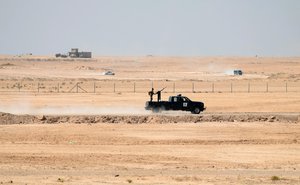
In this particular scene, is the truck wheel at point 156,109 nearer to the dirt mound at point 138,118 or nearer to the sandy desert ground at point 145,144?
the sandy desert ground at point 145,144

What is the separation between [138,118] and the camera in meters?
50.7

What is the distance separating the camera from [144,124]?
49125 mm

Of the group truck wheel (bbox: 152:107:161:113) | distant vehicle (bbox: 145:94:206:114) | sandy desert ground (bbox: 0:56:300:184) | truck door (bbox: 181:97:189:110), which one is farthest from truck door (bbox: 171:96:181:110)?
truck wheel (bbox: 152:107:161:113)

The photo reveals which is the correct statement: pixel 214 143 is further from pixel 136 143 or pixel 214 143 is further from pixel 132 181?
pixel 132 181

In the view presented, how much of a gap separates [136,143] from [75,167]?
924cm

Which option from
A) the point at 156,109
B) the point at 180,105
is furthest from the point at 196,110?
the point at 156,109

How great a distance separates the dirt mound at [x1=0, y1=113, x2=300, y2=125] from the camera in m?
50.0

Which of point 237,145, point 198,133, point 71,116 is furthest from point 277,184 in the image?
point 71,116

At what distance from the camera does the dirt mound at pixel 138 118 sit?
50.0 m

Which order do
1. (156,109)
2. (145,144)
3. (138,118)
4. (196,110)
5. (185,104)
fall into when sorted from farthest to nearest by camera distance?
(196,110), (185,104), (156,109), (138,118), (145,144)

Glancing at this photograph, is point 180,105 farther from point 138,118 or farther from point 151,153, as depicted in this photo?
point 151,153

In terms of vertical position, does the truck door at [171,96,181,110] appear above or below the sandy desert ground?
above

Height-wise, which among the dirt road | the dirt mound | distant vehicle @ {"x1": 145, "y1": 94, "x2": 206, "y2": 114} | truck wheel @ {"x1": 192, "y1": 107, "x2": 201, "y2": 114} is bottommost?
the dirt road

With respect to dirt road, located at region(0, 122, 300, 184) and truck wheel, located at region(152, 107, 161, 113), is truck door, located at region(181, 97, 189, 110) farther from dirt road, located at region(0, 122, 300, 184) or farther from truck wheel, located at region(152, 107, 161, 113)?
dirt road, located at region(0, 122, 300, 184)
